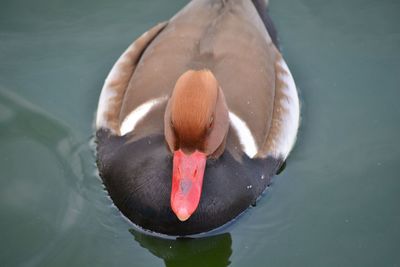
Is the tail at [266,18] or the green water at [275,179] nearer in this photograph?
the green water at [275,179]

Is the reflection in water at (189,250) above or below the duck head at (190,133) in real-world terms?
below

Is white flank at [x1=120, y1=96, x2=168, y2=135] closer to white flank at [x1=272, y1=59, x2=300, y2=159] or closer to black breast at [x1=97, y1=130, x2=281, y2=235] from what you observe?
black breast at [x1=97, y1=130, x2=281, y2=235]

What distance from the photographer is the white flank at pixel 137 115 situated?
488cm

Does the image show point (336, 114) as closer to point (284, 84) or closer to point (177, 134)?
point (284, 84)

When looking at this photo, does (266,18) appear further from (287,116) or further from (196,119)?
(196,119)

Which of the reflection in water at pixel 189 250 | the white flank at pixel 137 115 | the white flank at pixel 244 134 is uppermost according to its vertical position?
the white flank at pixel 137 115

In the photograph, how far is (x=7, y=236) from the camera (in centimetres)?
469

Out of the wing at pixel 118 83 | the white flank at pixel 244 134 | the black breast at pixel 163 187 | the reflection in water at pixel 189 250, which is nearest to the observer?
the black breast at pixel 163 187

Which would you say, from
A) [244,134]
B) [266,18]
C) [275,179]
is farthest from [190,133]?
[266,18]

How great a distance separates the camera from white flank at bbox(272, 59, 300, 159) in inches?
202

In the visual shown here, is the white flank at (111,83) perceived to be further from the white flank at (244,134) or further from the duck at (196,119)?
the white flank at (244,134)

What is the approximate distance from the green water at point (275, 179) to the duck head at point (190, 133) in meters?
0.54

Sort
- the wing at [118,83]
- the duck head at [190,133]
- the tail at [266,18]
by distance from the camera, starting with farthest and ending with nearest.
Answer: the tail at [266,18] → the wing at [118,83] → the duck head at [190,133]

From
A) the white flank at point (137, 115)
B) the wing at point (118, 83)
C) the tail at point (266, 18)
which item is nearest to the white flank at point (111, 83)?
the wing at point (118, 83)
